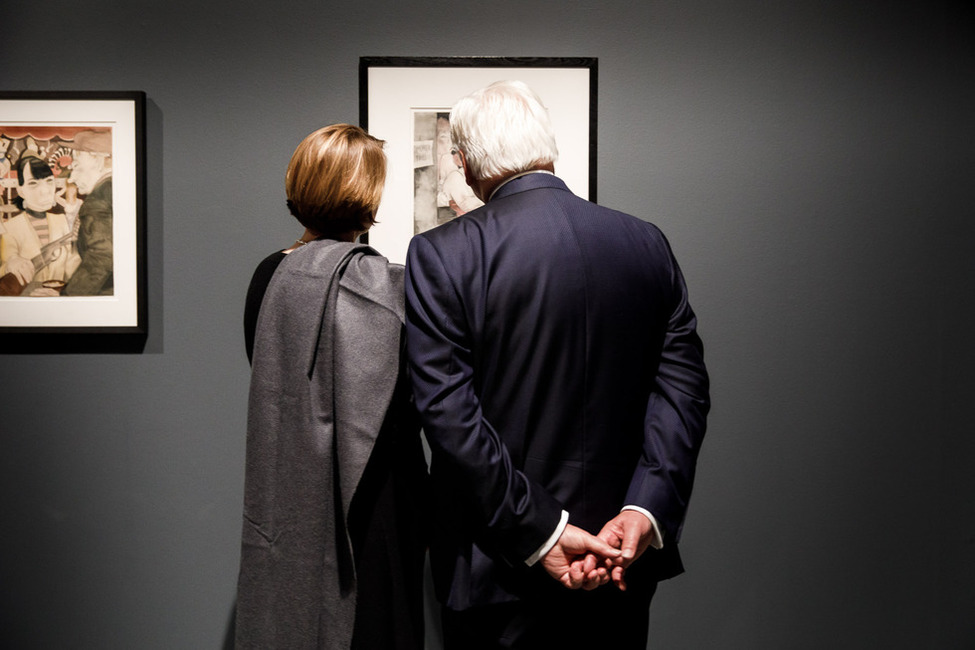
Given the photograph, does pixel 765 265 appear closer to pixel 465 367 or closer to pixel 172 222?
pixel 465 367

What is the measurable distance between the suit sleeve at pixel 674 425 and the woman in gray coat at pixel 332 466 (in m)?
0.40

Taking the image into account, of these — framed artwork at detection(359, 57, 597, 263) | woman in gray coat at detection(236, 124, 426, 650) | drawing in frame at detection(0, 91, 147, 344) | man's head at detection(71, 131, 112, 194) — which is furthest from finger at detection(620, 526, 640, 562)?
man's head at detection(71, 131, 112, 194)

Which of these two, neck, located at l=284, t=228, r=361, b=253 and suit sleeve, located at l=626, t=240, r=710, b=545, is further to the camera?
neck, located at l=284, t=228, r=361, b=253

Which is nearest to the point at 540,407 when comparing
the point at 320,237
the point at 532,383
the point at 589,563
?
the point at 532,383

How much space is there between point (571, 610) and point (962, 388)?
4.76ft

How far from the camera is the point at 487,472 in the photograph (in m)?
1.05

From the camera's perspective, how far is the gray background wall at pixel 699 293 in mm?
1868

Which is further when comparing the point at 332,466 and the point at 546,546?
the point at 332,466

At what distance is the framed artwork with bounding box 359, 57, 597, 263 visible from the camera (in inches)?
72.4

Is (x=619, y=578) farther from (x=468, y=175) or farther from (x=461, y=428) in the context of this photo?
(x=468, y=175)

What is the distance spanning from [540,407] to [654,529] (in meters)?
0.28

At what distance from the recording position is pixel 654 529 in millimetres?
1140

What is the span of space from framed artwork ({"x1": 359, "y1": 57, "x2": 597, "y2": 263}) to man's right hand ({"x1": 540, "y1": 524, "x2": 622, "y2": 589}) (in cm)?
101

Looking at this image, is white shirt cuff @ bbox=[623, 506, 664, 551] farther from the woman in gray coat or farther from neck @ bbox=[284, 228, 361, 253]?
neck @ bbox=[284, 228, 361, 253]
